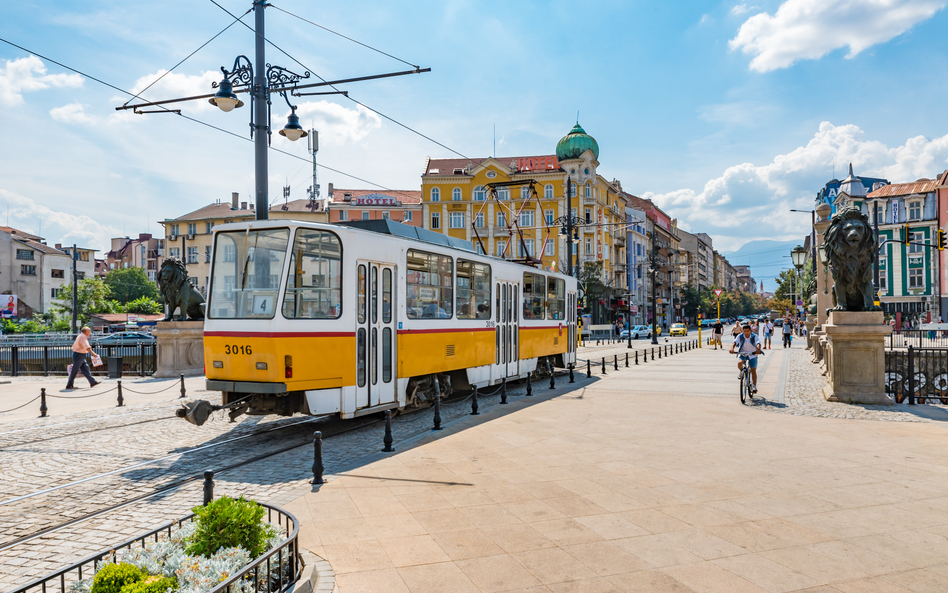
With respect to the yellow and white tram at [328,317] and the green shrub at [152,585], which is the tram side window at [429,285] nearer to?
the yellow and white tram at [328,317]

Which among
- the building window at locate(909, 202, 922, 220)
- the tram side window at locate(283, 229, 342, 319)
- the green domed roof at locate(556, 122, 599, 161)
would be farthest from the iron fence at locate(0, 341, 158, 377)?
the building window at locate(909, 202, 922, 220)

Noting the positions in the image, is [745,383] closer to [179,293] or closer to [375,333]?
[375,333]

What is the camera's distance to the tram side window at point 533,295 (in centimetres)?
1738

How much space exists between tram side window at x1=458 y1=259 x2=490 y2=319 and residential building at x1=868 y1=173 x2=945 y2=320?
2438 inches

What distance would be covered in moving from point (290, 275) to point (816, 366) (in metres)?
22.0

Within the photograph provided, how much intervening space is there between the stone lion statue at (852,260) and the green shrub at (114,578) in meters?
14.9

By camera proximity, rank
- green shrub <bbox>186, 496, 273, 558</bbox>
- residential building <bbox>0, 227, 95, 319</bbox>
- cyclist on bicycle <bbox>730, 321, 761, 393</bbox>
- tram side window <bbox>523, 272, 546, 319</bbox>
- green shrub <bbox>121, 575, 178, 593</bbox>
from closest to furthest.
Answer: green shrub <bbox>121, 575, 178, 593</bbox>
green shrub <bbox>186, 496, 273, 558</bbox>
cyclist on bicycle <bbox>730, 321, 761, 393</bbox>
tram side window <bbox>523, 272, 546, 319</bbox>
residential building <bbox>0, 227, 95, 319</bbox>

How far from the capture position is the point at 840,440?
32.0ft

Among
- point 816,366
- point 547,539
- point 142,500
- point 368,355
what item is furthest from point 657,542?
point 816,366

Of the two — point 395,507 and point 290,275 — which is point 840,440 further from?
point 290,275

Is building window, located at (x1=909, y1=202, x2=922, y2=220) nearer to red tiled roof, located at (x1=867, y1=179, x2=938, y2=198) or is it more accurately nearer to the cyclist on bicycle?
red tiled roof, located at (x1=867, y1=179, x2=938, y2=198)

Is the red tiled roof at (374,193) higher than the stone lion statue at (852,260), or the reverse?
the red tiled roof at (374,193)

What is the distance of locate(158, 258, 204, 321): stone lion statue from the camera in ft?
69.6

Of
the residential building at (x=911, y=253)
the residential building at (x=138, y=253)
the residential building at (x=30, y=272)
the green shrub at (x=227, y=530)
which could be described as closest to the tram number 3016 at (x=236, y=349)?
the green shrub at (x=227, y=530)
